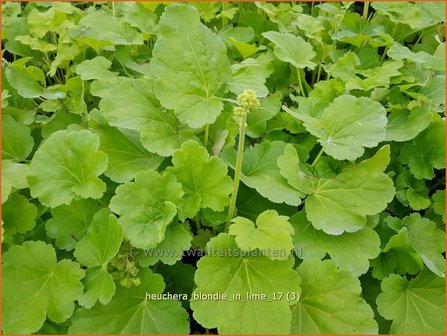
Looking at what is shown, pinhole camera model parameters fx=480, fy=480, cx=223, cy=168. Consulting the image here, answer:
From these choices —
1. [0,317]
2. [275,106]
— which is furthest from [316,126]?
[0,317]

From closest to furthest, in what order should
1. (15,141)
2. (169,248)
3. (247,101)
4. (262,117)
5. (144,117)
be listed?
(247,101), (169,248), (144,117), (15,141), (262,117)

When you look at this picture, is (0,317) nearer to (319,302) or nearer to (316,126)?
(319,302)

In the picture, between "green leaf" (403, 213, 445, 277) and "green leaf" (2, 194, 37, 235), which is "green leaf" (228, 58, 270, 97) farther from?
"green leaf" (2, 194, 37, 235)

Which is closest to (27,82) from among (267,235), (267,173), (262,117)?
(262,117)

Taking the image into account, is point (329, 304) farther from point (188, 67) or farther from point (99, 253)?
point (188, 67)

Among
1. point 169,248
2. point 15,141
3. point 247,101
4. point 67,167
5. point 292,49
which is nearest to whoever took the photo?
point 247,101

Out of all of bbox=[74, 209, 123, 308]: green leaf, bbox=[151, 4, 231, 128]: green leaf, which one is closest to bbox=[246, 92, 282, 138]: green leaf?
bbox=[151, 4, 231, 128]: green leaf

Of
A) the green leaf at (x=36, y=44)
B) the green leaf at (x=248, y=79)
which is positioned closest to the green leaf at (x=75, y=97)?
the green leaf at (x=36, y=44)
